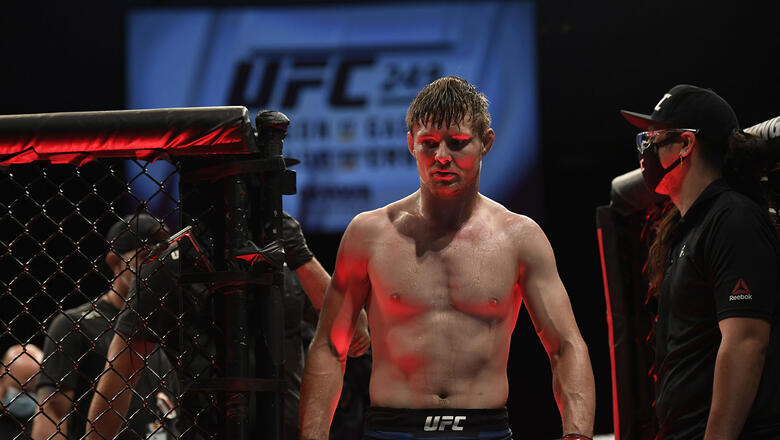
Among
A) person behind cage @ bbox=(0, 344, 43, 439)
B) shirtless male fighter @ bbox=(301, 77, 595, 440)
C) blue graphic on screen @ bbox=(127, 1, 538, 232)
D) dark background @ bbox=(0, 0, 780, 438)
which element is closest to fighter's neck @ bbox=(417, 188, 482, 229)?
shirtless male fighter @ bbox=(301, 77, 595, 440)

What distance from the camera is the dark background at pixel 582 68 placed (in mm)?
5738

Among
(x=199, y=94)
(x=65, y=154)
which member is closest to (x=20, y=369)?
(x=199, y=94)

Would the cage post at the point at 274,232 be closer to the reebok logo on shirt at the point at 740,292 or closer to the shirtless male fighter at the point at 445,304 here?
the shirtless male fighter at the point at 445,304

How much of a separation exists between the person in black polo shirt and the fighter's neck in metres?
0.56

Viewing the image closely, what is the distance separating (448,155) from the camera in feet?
5.96

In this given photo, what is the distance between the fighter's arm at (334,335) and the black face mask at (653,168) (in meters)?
0.79

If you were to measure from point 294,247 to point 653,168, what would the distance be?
1033 mm

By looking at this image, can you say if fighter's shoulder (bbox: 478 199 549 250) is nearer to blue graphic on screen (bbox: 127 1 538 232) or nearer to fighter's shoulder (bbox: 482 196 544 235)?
fighter's shoulder (bbox: 482 196 544 235)

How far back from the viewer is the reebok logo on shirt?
180cm

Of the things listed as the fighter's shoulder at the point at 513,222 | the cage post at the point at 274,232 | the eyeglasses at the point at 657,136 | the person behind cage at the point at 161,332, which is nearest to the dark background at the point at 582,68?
the person behind cage at the point at 161,332

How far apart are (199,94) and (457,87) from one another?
407 centimetres

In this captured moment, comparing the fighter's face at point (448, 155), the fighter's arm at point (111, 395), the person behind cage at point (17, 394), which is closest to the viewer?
the fighter's arm at point (111, 395)

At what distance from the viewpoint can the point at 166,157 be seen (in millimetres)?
1534

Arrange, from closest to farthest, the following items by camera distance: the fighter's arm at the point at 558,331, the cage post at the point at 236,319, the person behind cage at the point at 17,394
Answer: the cage post at the point at 236,319 → the fighter's arm at the point at 558,331 → the person behind cage at the point at 17,394
